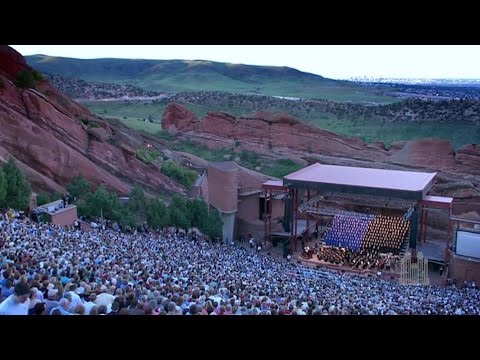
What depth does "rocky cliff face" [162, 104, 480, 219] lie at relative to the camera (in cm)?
3094

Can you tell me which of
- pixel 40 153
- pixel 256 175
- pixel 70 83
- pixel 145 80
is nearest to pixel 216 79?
pixel 145 80

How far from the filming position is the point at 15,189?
17859 mm

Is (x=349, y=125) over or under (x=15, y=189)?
over

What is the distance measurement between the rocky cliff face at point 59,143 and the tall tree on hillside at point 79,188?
2.27 feet

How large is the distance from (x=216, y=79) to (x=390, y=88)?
1968cm

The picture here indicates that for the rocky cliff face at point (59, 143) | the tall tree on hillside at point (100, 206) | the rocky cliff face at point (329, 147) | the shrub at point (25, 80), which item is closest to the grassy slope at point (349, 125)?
the rocky cliff face at point (329, 147)

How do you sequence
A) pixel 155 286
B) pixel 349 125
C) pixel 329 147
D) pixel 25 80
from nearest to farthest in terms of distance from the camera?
pixel 155 286, pixel 25 80, pixel 329 147, pixel 349 125

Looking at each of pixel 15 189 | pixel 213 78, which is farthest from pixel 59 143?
pixel 213 78

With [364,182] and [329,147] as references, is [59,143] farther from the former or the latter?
[329,147]

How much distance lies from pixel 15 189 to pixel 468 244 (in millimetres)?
14874

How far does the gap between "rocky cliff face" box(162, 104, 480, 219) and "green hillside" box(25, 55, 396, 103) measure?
63.8 feet
